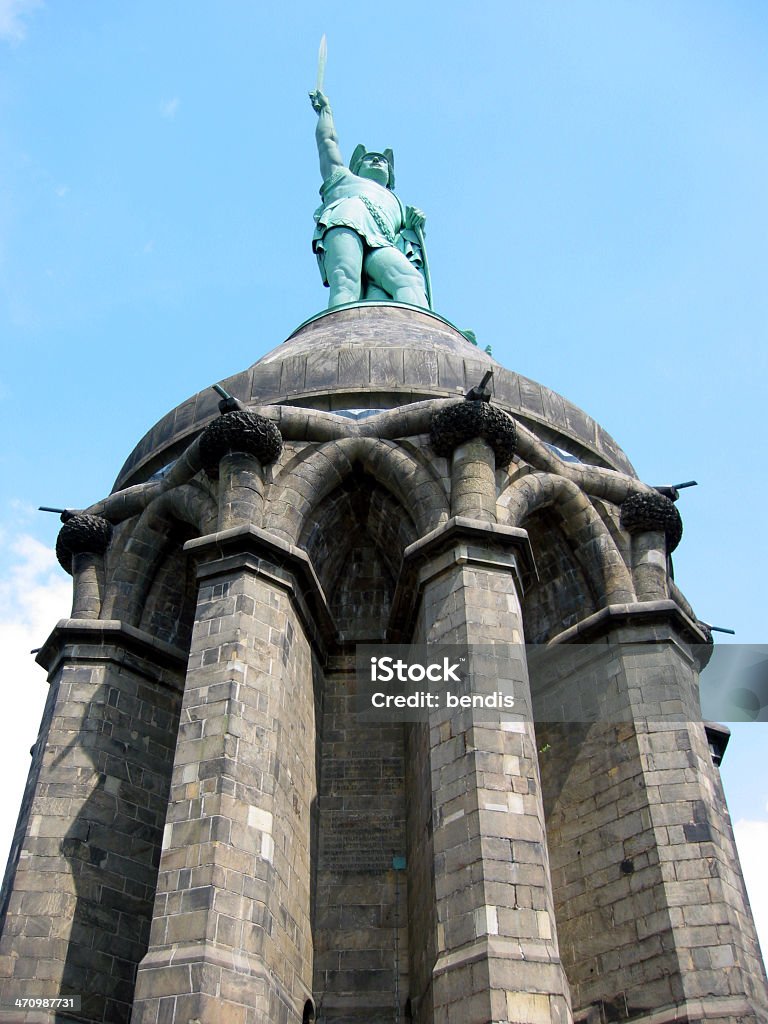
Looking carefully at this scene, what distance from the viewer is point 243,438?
1356 centimetres

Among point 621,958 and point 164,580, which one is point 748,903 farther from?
point 164,580

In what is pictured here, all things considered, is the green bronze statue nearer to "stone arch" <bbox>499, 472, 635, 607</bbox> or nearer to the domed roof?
the domed roof

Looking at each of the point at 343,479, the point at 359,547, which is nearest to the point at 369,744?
the point at 359,547

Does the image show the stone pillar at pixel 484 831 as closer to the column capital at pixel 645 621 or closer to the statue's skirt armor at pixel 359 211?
the column capital at pixel 645 621

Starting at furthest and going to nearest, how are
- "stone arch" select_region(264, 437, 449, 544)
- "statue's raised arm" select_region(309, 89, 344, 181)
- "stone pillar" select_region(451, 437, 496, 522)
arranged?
"statue's raised arm" select_region(309, 89, 344, 181)
"stone arch" select_region(264, 437, 449, 544)
"stone pillar" select_region(451, 437, 496, 522)

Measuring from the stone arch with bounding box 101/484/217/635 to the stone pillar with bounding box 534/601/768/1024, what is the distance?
561 centimetres

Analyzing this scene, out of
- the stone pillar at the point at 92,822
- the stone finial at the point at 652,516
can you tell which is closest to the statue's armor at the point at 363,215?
the stone finial at the point at 652,516

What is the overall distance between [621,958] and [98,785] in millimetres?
6495

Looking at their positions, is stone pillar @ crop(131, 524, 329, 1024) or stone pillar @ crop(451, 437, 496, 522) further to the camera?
stone pillar @ crop(451, 437, 496, 522)

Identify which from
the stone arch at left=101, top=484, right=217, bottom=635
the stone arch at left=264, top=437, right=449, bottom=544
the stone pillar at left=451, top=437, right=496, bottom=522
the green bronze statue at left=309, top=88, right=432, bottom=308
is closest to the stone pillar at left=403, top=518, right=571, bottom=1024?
the stone pillar at left=451, top=437, right=496, bottom=522

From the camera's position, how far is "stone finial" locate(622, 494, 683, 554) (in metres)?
14.7

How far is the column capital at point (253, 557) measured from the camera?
12297mm

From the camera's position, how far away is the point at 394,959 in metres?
12.1

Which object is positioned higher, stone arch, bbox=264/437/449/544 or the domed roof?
the domed roof
